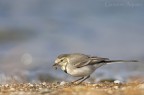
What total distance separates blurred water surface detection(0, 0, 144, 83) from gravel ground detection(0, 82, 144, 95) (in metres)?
4.50

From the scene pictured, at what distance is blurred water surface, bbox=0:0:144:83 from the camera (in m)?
23.1

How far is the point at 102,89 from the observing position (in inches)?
575

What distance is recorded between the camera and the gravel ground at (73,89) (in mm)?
13797

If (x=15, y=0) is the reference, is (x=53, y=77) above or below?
below

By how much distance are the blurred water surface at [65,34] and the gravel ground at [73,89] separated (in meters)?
4.50

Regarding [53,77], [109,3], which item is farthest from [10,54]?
[109,3]

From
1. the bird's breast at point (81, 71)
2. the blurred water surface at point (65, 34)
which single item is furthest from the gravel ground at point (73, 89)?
the blurred water surface at point (65, 34)

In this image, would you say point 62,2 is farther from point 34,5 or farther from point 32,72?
point 32,72

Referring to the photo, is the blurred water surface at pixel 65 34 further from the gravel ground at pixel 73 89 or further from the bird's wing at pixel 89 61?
the gravel ground at pixel 73 89

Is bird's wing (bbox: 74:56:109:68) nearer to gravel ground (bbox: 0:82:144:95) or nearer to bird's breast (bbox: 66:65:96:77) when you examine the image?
bird's breast (bbox: 66:65:96:77)

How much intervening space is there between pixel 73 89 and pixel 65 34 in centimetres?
1545

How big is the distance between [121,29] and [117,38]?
1285 millimetres

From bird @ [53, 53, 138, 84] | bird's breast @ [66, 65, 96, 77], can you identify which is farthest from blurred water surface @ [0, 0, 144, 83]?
bird's breast @ [66, 65, 96, 77]

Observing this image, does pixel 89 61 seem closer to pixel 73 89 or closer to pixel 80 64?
pixel 80 64
